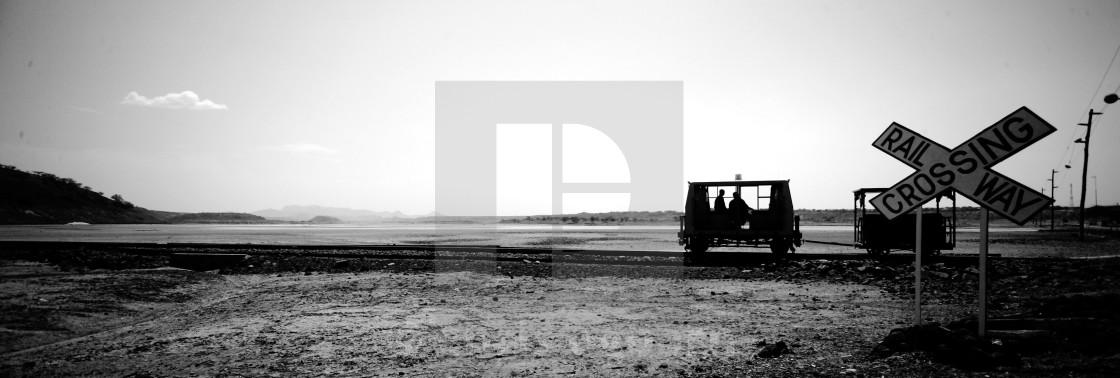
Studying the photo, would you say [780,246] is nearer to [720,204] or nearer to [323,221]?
[720,204]

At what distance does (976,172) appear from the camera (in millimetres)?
5879

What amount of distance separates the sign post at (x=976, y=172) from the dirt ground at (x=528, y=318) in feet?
4.60

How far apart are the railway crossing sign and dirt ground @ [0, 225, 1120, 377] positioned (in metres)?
1.51

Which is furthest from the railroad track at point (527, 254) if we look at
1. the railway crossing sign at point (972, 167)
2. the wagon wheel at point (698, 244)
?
the railway crossing sign at point (972, 167)

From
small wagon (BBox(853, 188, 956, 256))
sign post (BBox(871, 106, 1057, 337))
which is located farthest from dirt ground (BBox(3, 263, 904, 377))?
small wagon (BBox(853, 188, 956, 256))

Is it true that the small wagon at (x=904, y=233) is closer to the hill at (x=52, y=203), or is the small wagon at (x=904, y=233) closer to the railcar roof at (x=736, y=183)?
the railcar roof at (x=736, y=183)

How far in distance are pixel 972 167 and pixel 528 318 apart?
5956mm

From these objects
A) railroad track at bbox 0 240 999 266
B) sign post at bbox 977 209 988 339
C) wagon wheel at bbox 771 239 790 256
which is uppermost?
sign post at bbox 977 209 988 339

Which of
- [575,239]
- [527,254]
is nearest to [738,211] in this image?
[527,254]

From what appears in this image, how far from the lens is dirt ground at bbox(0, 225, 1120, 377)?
5867 millimetres

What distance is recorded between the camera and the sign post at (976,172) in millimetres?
5547

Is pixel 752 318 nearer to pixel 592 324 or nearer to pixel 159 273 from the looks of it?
pixel 592 324

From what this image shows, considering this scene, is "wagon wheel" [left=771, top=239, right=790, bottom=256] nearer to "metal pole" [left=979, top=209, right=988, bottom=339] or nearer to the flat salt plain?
the flat salt plain

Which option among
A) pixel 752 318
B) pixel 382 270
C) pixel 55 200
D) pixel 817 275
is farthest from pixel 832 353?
pixel 55 200
